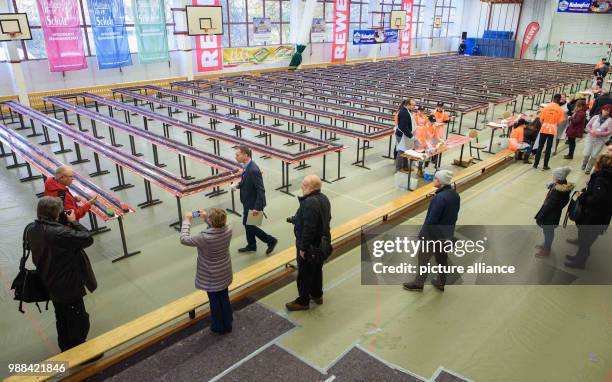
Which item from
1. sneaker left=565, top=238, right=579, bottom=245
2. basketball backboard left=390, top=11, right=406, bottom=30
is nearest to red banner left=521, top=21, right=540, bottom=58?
basketball backboard left=390, top=11, right=406, bottom=30

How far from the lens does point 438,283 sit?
15.8 ft

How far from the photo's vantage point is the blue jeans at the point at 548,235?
5304mm

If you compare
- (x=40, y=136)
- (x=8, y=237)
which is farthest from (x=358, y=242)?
(x=40, y=136)

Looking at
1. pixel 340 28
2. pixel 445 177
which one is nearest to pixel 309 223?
pixel 445 177

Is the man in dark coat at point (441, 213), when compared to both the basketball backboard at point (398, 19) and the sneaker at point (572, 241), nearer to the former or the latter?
the sneaker at point (572, 241)

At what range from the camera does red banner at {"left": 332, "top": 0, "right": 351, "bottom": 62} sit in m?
23.1

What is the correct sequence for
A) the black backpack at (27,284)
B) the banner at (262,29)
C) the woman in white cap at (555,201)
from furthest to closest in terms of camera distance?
the banner at (262,29)
the woman in white cap at (555,201)
the black backpack at (27,284)

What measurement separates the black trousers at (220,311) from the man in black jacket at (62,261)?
1.08 meters

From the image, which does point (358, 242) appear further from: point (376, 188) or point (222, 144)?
point (222, 144)

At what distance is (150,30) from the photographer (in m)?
16.6

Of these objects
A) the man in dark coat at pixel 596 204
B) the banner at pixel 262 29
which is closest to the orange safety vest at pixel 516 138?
the man in dark coat at pixel 596 204

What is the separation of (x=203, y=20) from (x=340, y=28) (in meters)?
9.45

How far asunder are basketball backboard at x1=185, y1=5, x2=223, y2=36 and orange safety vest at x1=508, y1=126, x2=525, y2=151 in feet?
39.1

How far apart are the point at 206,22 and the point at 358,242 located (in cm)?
1364
